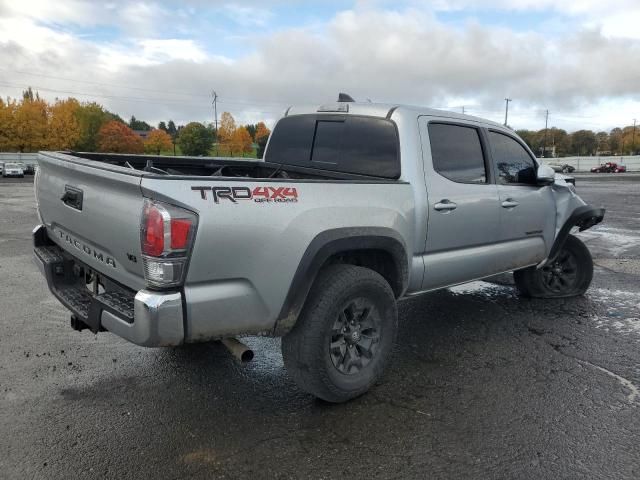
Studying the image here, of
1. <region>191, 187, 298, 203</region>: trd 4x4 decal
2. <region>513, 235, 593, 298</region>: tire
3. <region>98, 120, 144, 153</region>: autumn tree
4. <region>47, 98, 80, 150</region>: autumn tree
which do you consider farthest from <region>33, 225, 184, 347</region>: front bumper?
<region>98, 120, 144, 153</region>: autumn tree

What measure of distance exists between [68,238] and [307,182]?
171 centimetres

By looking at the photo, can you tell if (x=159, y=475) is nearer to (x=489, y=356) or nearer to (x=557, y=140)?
(x=489, y=356)

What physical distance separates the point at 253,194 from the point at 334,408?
1562 millimetres

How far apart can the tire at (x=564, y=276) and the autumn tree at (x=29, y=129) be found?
75887mm

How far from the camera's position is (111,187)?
2.87m

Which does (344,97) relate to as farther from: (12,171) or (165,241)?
(12,171)

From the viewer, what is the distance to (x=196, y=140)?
316 ft

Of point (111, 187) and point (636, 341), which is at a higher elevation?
point (111, 187)

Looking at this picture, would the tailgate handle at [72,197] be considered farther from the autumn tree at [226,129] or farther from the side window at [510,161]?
the autumn tree at [226,129]

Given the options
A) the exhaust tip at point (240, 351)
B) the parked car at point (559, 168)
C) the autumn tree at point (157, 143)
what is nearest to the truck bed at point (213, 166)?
the exhaust tip at point (240, 351)

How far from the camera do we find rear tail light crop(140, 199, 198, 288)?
102 inches

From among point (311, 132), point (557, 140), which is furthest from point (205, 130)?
point (311, 132)

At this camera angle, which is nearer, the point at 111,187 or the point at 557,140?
the point at 111,187

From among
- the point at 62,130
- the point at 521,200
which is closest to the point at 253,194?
the point at 521,200
